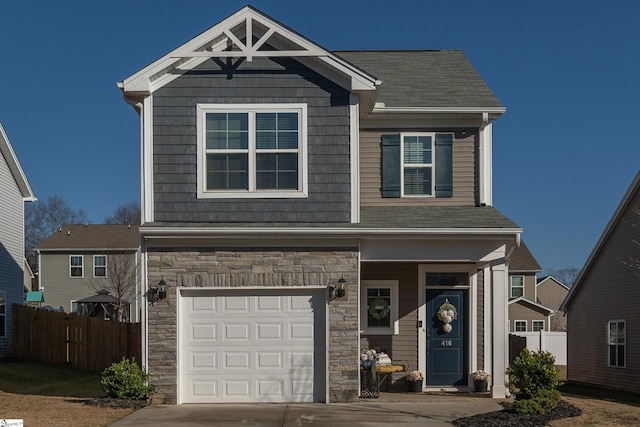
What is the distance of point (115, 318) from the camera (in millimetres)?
35938

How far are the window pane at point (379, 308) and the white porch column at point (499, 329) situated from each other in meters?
2.42

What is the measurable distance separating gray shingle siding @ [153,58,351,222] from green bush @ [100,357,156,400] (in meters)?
2.74

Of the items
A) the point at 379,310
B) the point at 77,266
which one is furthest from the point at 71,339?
the point at 77,266

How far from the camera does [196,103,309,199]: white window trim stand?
550 inches

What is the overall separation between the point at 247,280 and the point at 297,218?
1448 millimetres

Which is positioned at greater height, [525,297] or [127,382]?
[127,382]

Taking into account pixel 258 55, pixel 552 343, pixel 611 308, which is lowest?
pixel 552 343

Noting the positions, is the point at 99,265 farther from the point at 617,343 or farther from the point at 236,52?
the point at 236,52

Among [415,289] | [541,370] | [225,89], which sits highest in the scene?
[225,89]

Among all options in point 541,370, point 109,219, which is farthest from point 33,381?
point 109,219

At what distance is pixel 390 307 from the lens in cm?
1596

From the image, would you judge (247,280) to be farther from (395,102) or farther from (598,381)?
(598,381)

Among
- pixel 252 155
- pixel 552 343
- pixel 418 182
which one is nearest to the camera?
pixel 252 155

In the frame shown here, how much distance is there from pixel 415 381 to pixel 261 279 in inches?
157
